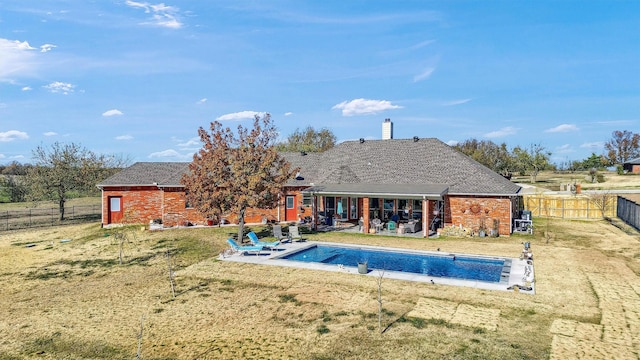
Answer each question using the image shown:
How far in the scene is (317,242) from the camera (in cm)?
2388

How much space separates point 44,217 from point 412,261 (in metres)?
37.8

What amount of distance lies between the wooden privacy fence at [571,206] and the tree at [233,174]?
2389 cm

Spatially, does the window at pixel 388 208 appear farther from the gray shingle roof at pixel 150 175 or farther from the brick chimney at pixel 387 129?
the gray shingle roof at pixel 150 175

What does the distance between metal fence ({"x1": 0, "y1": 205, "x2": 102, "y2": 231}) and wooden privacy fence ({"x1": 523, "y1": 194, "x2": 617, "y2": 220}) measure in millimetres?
40758

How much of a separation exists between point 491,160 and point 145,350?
64.4 metres

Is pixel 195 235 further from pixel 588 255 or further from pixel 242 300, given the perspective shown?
pixel 588 255

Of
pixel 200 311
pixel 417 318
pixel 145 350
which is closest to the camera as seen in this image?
pixel 145 350

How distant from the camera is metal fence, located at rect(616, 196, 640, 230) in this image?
26925 millimetres

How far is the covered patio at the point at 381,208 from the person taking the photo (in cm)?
2614

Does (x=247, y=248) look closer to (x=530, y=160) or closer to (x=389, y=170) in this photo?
(x=389, y=170)

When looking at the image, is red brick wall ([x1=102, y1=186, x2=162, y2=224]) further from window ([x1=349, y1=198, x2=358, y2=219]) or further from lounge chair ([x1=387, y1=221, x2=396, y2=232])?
lounge chair ([x1=387, y1=221, x2=396, y2=232])

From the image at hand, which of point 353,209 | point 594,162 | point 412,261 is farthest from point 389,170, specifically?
point 594,162

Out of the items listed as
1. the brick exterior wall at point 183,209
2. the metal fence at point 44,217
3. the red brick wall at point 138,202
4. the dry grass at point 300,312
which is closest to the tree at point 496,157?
the brick exterior wall at point 183,209

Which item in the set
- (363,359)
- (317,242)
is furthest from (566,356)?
(317,242)
